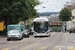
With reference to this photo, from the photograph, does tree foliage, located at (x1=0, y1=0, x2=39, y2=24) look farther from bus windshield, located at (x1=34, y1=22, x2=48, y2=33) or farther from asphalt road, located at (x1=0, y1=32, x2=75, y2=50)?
asphalt road, located at (x1=0, y1=32, x2=75, y2=50)

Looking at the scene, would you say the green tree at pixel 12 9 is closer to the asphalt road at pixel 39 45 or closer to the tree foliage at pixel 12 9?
the tree foliage at pixel 12 9

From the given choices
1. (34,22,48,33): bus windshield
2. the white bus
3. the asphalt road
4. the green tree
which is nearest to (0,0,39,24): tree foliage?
the green tree

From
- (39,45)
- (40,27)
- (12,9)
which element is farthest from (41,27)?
(39,45)

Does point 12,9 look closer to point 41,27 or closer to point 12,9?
point 12,9

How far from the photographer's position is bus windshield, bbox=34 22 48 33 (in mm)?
38938

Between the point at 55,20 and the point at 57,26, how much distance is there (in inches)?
654

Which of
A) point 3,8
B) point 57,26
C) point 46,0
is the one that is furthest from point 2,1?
point 57,26

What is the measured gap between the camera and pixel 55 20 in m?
157

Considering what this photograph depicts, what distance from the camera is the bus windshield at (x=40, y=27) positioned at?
128 ft

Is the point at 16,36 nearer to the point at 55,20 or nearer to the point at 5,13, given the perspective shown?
the point at 5,13

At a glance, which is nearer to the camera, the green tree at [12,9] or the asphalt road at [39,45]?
the asphalt road at [39,45]

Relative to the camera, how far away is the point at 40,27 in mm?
39219

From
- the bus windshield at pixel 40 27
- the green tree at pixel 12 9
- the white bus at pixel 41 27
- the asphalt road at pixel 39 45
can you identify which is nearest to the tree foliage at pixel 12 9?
Answer: the green tree at pixel 12 9

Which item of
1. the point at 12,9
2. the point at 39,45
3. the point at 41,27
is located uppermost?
the point at 12,9
